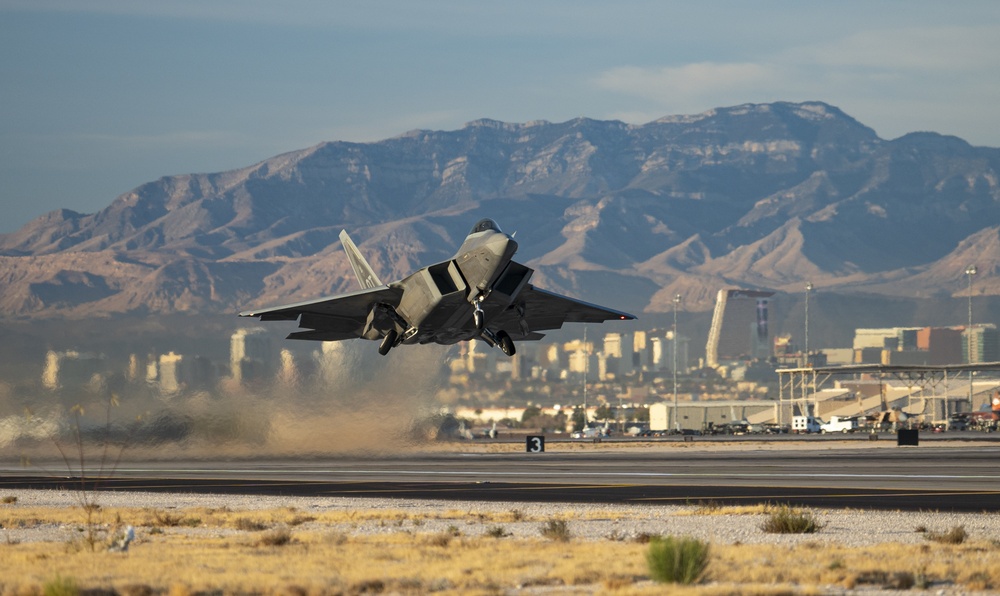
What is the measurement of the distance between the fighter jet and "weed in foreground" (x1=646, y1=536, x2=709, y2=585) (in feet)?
50.0

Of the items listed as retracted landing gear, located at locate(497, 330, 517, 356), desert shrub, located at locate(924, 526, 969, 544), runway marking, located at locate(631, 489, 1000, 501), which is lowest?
runway marking, located at locate(631, 489, 1000, 501)

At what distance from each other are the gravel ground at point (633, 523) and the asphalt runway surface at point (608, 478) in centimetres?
189

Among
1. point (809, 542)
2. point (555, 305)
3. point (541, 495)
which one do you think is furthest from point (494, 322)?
point (809, 542)

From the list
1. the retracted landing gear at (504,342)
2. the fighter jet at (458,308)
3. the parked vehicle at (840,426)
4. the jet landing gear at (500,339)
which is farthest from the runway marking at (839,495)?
the parked vehicle at (840,426)

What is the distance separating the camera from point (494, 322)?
3778cm

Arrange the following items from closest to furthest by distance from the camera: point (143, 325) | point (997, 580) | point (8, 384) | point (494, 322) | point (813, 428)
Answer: point (997, 580), point (494, 322), point (8, 384), point (143, 325), point (813, 428)

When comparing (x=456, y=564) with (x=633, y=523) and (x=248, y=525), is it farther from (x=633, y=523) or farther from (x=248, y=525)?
(x=248, y=525)

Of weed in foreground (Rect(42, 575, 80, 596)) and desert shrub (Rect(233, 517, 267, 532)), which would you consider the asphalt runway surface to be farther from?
weed in foreground (Rect(42, 575, 80, 596))

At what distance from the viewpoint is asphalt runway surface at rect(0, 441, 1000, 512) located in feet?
108

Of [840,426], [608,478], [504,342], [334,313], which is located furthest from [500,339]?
[840,426]

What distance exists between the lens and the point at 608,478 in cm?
4247

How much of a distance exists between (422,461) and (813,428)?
73.0 m

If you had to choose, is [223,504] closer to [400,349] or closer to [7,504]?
[7,504]

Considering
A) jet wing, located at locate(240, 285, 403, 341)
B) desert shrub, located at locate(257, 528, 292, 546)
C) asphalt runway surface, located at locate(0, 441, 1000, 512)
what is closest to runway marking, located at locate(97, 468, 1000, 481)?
asphalt runway surface, located at locate(0, 441, 1000, 512)
